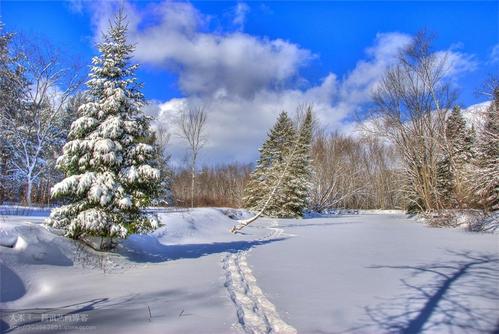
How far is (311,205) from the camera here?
46688mm

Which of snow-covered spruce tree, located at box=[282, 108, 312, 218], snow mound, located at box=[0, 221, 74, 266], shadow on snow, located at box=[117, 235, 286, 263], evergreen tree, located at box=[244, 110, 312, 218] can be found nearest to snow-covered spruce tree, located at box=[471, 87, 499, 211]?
shadow on snow, located at box=[117, 235, 286, 263]

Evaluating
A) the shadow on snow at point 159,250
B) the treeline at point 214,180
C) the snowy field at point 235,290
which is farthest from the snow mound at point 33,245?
the treeline at point 214,180

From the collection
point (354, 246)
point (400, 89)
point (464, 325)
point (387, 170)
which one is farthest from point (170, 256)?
point (387, 170)

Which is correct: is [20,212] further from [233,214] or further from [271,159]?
[271,159]

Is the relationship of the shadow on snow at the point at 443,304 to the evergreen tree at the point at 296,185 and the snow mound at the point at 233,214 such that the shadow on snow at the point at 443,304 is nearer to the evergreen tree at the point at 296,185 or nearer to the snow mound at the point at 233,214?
the snow mound at the point at 233,214

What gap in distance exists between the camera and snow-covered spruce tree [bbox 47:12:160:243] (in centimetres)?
900

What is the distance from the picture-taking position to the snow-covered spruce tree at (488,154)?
16469 mm

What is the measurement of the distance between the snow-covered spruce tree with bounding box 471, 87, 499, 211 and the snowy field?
6.71 metres

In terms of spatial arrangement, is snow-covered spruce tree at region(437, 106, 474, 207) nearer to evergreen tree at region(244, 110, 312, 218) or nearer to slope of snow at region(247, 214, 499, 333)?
slope of snow at region(247, 214, 499, 333)

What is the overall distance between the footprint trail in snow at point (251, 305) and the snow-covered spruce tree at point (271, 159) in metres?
26.8

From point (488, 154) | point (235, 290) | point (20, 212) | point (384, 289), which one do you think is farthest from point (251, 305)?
point (488, 154)

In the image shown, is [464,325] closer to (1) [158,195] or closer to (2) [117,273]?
(2) [117,273]

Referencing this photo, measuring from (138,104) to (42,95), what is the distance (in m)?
18.1

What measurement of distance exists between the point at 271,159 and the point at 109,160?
28.9 m
